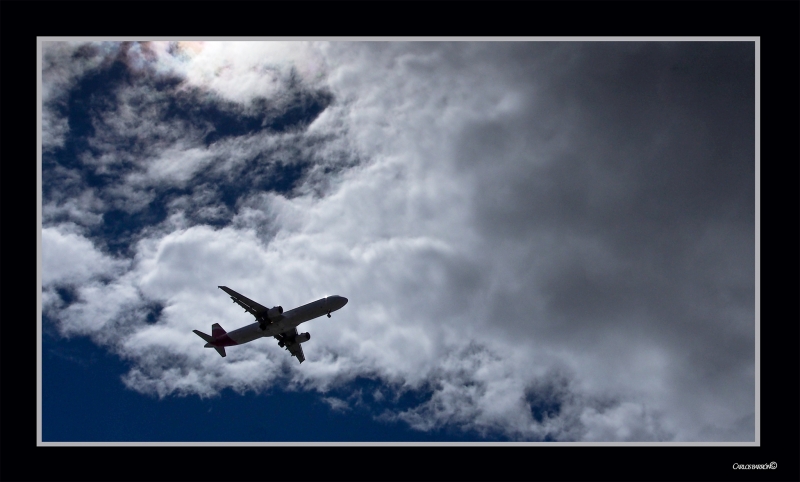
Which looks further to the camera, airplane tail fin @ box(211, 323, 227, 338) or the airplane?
airplane tail fin @ box(211, 323, 227, 338)

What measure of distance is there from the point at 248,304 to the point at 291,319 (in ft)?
26.0

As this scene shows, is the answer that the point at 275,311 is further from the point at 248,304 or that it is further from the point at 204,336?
the point at 204,336

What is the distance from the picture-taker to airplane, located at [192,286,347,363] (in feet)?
332

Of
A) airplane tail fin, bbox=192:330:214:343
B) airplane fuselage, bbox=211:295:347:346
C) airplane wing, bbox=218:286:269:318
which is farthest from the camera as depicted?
airplane tail fin, bbox=192:330:214:343

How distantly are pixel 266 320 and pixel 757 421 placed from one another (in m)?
74.1

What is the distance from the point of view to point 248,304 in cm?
10400

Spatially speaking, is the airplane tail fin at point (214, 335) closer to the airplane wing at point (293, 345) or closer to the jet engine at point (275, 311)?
the airplane wing at point (293, 345)

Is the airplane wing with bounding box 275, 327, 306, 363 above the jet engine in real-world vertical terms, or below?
below

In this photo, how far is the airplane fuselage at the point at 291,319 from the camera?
100938mm

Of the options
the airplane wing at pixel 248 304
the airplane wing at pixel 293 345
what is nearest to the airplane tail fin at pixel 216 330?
the airplane wing at pixel 293 345

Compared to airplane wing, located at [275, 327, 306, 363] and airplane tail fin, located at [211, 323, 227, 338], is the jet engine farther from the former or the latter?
airplane tail fin, located at [211, 323, 227, 338]

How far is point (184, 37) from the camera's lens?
54.5 meters

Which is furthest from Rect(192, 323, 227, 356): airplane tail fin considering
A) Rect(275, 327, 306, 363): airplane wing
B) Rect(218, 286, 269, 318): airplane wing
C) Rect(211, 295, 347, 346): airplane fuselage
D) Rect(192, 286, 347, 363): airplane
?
Rect(218, 286, 269, 318): airplane wing
